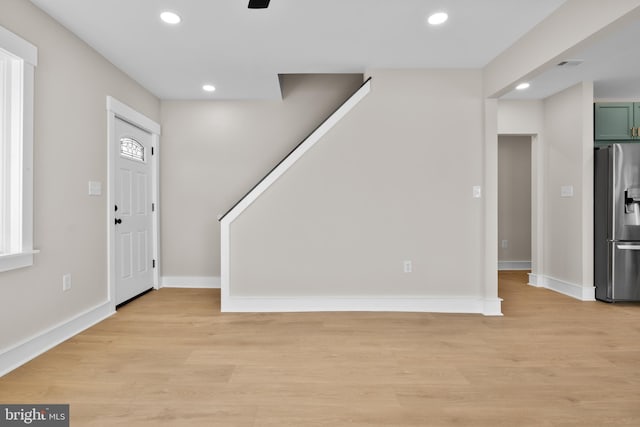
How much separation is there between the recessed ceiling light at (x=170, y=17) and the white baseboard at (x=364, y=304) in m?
2.51

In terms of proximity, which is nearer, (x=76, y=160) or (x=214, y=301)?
(x=76, y=160)

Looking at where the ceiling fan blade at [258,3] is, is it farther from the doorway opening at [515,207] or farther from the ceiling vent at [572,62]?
the doorway opening at [515,207]

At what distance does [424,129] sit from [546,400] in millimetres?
2498

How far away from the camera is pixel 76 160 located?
9.36 ft

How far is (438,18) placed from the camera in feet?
8.36

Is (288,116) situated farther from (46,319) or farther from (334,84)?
(46,319)

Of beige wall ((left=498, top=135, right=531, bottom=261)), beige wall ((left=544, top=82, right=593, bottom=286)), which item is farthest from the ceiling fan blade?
beige wall ((left=498, top=135, right=531, bottom=261))

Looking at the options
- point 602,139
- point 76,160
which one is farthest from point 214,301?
point 602,139

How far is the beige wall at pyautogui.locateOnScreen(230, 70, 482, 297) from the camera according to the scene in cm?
346

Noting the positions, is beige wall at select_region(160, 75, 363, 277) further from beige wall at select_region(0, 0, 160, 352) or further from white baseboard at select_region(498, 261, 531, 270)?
white baseboard at select_region(498, 261, 531, 270)

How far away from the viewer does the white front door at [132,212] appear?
358cm

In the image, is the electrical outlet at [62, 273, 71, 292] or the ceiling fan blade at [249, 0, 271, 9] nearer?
the ceiling fan blade at [249, 0, 271, 9]

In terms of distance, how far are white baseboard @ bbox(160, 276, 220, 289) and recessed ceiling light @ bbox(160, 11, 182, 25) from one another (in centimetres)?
304

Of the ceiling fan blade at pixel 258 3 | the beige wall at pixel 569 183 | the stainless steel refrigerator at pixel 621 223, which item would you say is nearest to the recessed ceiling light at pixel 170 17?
the ceiling fan blade at pixel 258 3
